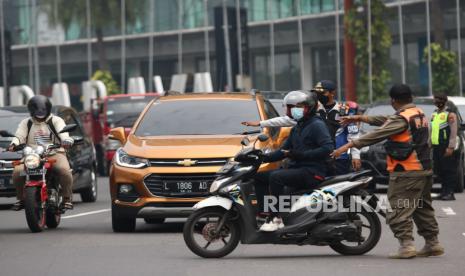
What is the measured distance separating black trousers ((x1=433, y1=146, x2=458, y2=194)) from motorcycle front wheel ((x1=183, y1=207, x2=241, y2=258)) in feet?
32.5

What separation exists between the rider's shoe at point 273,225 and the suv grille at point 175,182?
8.87 ft

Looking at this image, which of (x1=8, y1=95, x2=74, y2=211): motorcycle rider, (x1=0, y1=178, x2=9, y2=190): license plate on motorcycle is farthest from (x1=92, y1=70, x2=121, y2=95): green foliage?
(x1=8, y1=95, x2=74, y2=211): motorcycle rider

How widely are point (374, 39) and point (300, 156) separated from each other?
4046 cm

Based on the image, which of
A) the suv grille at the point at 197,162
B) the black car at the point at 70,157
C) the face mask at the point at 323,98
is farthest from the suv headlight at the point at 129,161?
the black car at the point at 70,157

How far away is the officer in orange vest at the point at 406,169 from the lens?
42.7ft

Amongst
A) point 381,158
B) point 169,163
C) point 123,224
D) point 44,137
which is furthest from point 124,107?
point 169,163

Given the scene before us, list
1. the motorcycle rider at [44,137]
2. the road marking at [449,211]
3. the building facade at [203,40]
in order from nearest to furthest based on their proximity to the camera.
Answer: the motorcycle rider at [44,137] → the road marking at [449,211] → the building facade at [203,40]

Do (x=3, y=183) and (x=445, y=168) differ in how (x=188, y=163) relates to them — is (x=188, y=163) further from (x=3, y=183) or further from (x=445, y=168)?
(x=445, y=168)

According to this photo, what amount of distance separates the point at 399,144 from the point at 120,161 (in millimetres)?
4248

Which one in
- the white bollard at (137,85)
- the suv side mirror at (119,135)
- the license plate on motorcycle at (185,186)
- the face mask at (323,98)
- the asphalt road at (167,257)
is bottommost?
the asphalt road at (167,257)

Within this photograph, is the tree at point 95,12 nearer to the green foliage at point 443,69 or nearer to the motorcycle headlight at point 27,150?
the green foliage at point 443,69

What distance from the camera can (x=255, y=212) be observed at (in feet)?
43.3

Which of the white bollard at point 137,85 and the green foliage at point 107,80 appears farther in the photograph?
the green foliage at point 107,80

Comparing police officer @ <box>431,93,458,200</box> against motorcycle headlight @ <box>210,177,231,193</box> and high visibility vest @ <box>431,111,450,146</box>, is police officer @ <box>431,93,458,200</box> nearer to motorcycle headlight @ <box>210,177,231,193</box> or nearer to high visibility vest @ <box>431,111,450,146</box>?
high visibility vest @ <box>431,111,450,146</box>
